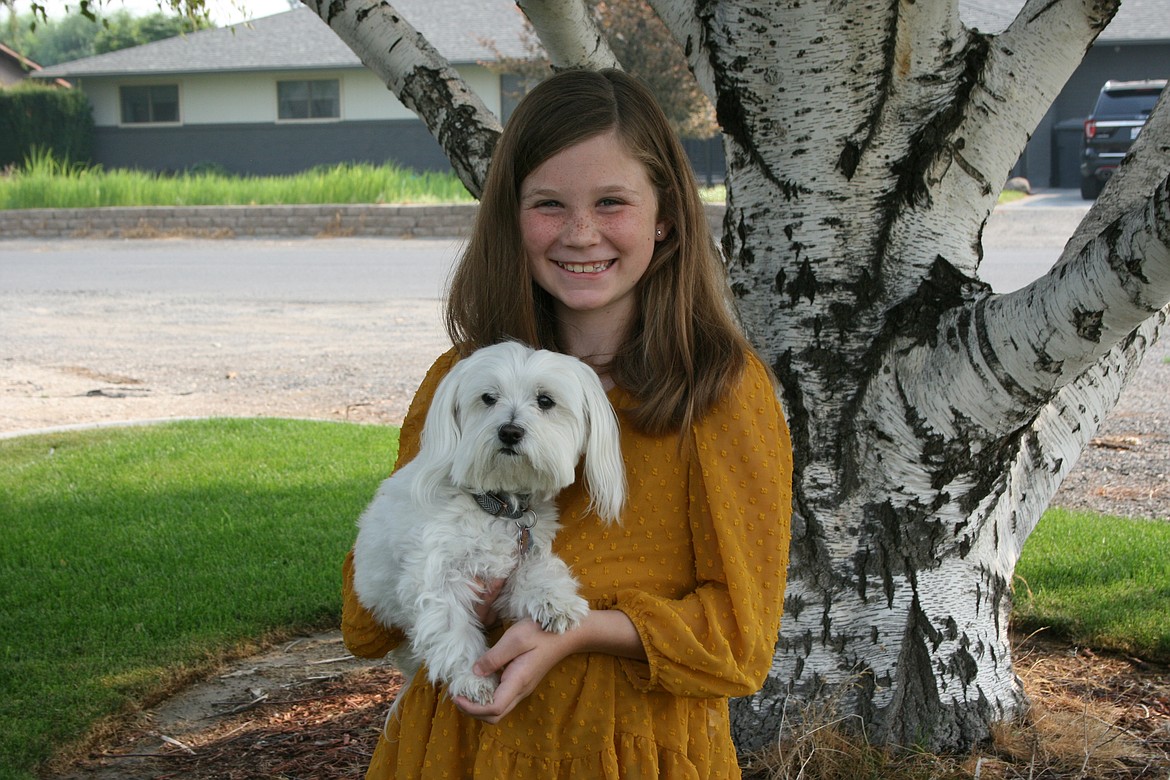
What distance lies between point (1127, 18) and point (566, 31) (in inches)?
1289

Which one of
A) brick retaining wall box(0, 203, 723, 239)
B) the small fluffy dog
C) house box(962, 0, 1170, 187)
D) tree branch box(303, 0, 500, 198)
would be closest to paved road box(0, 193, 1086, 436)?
brick retaining wall box(0, 203, 723, 239)

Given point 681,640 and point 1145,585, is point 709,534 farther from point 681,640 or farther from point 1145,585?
point 1145,585

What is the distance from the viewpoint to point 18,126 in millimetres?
33719

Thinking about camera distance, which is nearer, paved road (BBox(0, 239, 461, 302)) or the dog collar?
the dog collar

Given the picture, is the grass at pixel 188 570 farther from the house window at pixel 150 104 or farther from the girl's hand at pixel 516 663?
the house window at pixel 150 104

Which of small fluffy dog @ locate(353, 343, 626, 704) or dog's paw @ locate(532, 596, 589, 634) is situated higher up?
small fluffy dog @ locate(353, 343, 626, 704)

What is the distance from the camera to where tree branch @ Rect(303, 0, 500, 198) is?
12.1ft

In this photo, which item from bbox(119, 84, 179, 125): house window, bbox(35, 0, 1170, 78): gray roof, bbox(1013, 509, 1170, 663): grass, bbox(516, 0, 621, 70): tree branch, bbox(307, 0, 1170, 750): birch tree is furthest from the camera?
bbox(119, 84, 179, 125): house window

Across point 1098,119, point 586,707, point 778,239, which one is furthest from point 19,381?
point 1098,119

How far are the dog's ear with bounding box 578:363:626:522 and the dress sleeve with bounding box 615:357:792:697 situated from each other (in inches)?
5.3

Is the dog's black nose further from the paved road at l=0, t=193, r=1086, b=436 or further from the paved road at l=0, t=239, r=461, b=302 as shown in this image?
the paved road at l=0, t=239, r=461, b=302

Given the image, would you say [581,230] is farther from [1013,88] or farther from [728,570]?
[1013,88]

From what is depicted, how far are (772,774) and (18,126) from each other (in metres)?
35.6

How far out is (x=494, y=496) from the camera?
6.92ft
